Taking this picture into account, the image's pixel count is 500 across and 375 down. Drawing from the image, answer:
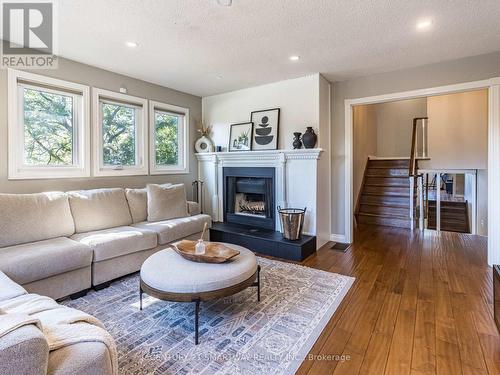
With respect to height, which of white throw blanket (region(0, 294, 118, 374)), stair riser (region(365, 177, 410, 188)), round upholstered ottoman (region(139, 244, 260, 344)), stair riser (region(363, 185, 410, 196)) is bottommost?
round upholstered ottoman (region(139, 244, 260, 344))

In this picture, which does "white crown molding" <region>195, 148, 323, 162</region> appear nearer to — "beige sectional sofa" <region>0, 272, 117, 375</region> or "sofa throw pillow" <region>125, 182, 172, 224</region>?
"sofa throw pillow" <region>125, 182, 172, 224</region>

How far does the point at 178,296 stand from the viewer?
1.84 m

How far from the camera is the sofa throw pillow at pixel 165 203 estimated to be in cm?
363

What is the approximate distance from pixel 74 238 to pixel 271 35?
113 inches

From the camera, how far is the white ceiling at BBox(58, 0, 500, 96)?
7.31ft

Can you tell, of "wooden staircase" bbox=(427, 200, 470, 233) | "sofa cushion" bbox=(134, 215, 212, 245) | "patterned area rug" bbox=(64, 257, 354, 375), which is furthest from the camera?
"wooden staircase" bbox=(427, 200, 470, 233)

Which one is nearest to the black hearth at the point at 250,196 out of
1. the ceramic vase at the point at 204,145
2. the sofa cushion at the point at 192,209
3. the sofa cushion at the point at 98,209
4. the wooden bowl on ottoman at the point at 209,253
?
the ceramic vase at the point at 204,145

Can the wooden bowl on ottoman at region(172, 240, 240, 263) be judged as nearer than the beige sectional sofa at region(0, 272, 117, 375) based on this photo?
No

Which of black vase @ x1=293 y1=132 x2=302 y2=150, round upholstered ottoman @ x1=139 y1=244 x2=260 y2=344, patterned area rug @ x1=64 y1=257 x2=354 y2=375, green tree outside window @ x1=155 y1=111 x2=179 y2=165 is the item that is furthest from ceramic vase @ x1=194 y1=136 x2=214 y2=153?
round upholstered ottoman @ x1=139 y1=244 x2=260 y2=344

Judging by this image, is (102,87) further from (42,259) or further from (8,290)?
(8,290)

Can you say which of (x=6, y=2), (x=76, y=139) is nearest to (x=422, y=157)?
(x=76, y=139)

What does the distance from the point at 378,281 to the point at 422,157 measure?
15.5 ft

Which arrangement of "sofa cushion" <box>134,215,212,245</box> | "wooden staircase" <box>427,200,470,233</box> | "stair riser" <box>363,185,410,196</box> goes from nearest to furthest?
"sofa cushion" <box>134,215,212,245</box>
"stair riser" <box>363,185,410,196</box>
"wooden staircase" <box>427,200,470,233</box>

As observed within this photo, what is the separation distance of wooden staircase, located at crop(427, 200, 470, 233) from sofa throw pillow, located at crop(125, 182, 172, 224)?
20.4 feet
